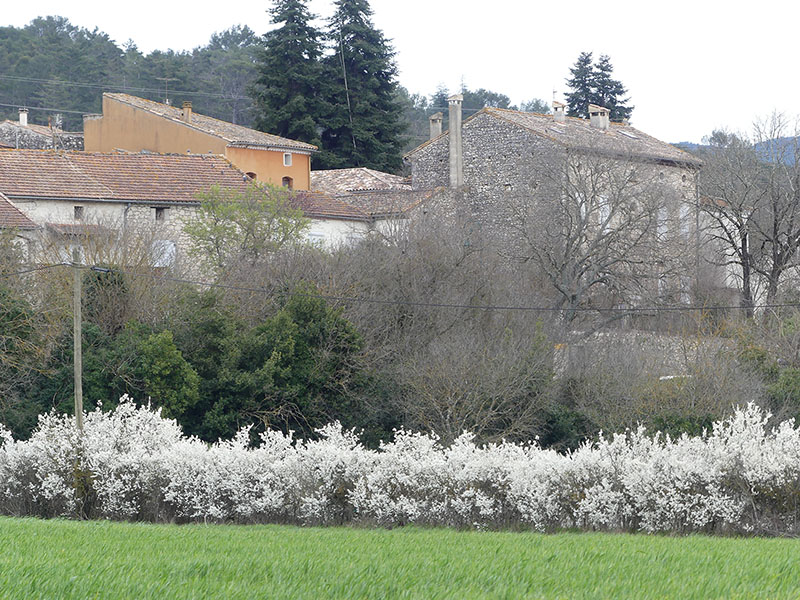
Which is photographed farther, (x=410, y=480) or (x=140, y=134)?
(x=140, y=134)

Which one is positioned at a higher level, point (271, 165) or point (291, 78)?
point (291, 78)

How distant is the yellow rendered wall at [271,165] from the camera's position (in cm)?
4428

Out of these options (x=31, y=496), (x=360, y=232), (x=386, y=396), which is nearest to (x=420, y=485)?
(x=31, y=496)

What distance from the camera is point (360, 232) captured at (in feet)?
125

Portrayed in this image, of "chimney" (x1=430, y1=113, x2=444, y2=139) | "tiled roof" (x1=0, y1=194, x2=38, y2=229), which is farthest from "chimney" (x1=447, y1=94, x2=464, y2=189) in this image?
"tiled roof" (x1=0, y1=194, x2=38, y2=229)

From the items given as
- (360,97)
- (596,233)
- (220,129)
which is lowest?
(596,233)

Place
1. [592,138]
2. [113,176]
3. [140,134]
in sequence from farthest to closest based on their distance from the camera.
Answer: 1. [140,134]
2. [592,138]
3. [113,176]

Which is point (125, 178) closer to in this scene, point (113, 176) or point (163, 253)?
Answer: point (113, 176)

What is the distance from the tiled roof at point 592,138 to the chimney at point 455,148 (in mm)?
549

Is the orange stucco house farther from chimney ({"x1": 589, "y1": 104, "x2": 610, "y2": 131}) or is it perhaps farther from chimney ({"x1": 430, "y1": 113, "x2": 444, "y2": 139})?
chimney ({"x1": 589, "y1": 104, "x2": 610, "y2": 131})

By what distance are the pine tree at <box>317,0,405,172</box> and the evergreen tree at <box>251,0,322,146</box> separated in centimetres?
98

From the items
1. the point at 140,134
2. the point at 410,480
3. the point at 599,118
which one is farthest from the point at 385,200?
the point at 410,480

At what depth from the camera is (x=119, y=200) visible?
34.1 metres

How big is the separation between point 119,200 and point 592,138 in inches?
717
